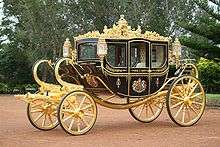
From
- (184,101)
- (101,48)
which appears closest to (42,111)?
(101,48)

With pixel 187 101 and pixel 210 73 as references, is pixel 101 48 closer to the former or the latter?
pixel 187 101

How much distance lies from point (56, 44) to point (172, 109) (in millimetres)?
16171

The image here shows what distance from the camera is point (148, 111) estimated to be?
12.9 metres

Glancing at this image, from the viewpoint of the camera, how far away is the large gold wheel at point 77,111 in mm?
9984

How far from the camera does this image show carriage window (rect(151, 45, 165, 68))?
11844mm

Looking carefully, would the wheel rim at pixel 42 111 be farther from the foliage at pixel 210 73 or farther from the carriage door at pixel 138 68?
the foliage at pixel 210 73

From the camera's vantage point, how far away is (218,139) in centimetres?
923

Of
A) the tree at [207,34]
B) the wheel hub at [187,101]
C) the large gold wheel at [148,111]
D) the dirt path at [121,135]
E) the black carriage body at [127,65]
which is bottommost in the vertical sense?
the dirt path at [121,135]

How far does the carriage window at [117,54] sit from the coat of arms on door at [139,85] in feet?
1.62

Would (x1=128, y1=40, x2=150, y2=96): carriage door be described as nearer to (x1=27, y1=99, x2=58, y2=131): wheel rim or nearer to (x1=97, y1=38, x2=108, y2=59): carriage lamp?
(x1=97, y1=38, x2=108, y2=59): carriage lamp

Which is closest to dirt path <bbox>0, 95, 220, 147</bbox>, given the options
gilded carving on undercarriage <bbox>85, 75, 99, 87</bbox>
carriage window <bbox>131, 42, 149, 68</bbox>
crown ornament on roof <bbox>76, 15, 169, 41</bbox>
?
gilded carving on undercarriage <bbox>85, 75, 99, 87</bbox>

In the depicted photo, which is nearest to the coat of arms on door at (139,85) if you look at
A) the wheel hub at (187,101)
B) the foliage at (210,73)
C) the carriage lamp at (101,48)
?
the wheel hub at (187,101)

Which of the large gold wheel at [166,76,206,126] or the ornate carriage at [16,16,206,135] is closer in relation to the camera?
the ornate carriage at [16,16,206,135]

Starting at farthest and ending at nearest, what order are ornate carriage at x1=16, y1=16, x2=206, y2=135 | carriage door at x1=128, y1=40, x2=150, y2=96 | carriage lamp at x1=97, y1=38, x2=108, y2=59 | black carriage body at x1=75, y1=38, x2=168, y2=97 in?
carriage door at x1=128, y1=40, x2=150, y2=96
black carriage body at x1=75, y1=38, x2=168, y2=97
carriage lamp at x1=97, y1=38, x2=108, y2=59
ornate carriage at x1=16, y1=16, x2=206, y2=135
